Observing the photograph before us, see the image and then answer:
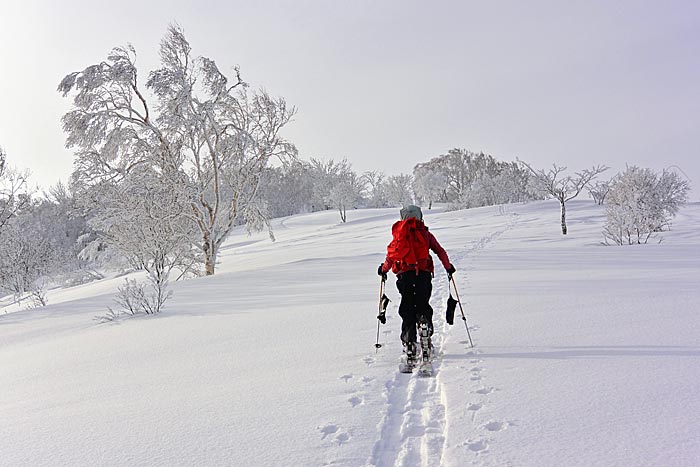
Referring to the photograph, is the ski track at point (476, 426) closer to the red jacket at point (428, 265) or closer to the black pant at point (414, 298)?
the black pant at point (414, 298)

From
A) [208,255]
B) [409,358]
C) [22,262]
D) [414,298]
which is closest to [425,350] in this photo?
[409,358]

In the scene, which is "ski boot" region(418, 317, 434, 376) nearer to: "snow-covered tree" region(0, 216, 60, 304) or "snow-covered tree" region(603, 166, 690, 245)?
"snow-covered tree" region(603, 166, 690, 245)

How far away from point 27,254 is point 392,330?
33736 millimetres

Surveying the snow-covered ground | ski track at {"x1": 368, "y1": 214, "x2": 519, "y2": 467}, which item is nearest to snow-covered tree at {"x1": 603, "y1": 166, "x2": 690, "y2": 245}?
the snow-covered ground

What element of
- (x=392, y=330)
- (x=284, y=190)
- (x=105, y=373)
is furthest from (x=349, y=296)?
(x=284, y=190)

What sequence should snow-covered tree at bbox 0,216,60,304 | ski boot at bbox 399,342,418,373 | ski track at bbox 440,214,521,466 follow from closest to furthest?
ski track at bbox 440,214,521,466 → ski boot at bbox 399,342,418,373 → snow-covered tree at bbox 0,216,60,304

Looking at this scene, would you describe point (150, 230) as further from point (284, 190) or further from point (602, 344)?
point (284, 190)

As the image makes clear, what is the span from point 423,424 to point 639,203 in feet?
76.6

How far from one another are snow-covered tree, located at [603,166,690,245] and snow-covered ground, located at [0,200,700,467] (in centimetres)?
1338

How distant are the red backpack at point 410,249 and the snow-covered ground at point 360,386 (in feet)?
3.32

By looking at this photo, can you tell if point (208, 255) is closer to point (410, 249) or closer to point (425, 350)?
point (410, 249)

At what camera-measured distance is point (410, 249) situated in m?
4.71

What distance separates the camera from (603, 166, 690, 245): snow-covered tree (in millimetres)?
20250

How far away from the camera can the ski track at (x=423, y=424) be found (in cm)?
289
